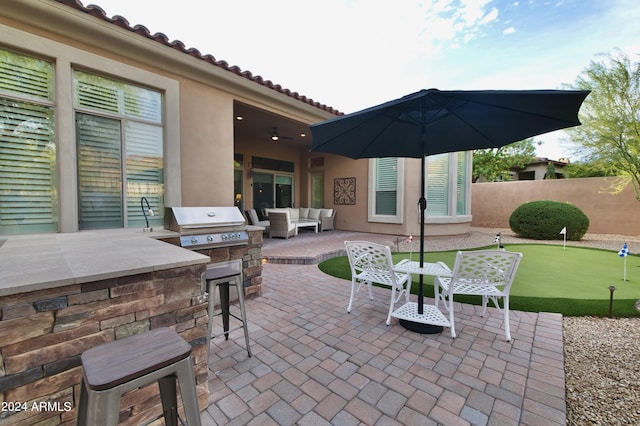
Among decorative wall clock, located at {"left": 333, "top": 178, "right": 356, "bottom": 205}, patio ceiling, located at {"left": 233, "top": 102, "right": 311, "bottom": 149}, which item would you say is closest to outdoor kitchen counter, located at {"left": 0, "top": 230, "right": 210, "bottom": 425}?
patio ceiling, located at {"left": 233, "top": 102, "right": 311, "bottom": 149}

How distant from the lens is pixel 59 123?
10.7ft

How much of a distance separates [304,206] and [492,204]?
8745 millimetres

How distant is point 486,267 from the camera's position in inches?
102

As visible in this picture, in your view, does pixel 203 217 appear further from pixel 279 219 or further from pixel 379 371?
pixel 279 219

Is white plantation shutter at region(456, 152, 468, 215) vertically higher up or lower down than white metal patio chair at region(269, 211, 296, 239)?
higher up

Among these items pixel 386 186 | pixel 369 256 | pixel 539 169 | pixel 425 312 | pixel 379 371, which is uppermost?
pixel 539 169

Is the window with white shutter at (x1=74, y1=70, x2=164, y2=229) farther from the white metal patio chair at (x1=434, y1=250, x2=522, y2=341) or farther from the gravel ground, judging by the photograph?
the gravel ground

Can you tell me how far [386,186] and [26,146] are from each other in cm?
819

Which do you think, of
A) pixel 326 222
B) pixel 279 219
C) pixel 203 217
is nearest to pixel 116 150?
pixel 203 217

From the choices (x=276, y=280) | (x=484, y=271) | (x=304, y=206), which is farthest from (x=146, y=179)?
(x=304, y=206)

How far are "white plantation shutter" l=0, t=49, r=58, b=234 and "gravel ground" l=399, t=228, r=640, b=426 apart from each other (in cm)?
535

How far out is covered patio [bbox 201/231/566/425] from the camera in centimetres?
164

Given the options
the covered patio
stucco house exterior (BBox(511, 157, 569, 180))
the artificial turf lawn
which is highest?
stucco house exterior (BBox(511, 157, 569, 180))

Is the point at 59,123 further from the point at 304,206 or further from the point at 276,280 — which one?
the point at 304,206
